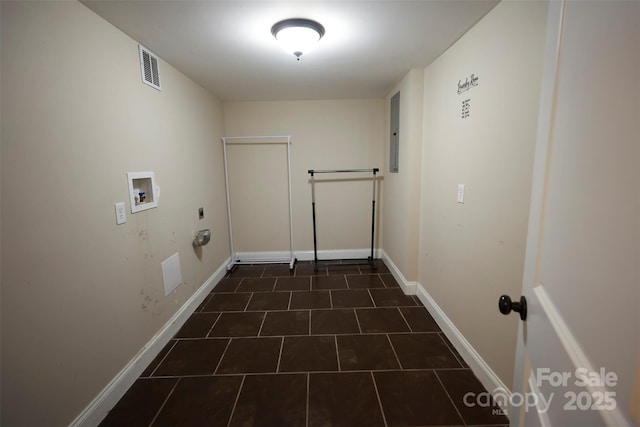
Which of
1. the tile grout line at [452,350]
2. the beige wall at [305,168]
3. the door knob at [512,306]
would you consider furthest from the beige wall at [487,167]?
the beige wall at [305,168]

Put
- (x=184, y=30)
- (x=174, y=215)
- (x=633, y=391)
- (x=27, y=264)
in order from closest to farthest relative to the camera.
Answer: (x=633, y=391) < (x=27, y=264) < (x=184, y=30) < (x=174, y=215)

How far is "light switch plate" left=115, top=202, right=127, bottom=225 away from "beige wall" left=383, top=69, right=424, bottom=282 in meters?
2.34

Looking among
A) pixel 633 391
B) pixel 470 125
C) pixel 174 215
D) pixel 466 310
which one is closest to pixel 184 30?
pixel 174 215

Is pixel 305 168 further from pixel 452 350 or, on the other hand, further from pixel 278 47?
pixel 452 350

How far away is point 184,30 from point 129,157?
2.87ft

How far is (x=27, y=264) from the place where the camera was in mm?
1104

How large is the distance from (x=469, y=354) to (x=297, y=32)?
7.69ft

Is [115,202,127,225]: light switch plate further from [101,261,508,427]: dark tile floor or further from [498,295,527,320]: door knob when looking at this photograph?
[498,295,527,320]: door knob

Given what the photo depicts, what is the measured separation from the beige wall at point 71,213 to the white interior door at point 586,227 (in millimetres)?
1818

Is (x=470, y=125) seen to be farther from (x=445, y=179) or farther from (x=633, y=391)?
(x=633, y=391)

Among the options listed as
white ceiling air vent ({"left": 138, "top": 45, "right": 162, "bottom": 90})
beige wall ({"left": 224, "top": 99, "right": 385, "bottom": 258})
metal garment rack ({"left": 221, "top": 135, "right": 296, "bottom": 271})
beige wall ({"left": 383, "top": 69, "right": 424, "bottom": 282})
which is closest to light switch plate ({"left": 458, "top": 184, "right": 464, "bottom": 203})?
beige wall ({"left": 383, "top": 69, "right": 424, "bottom": 282})

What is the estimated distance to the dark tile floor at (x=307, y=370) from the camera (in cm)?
145

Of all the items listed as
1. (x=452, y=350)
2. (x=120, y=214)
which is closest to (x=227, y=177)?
(x=120, y=214)

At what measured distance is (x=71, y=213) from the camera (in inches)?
51.2
